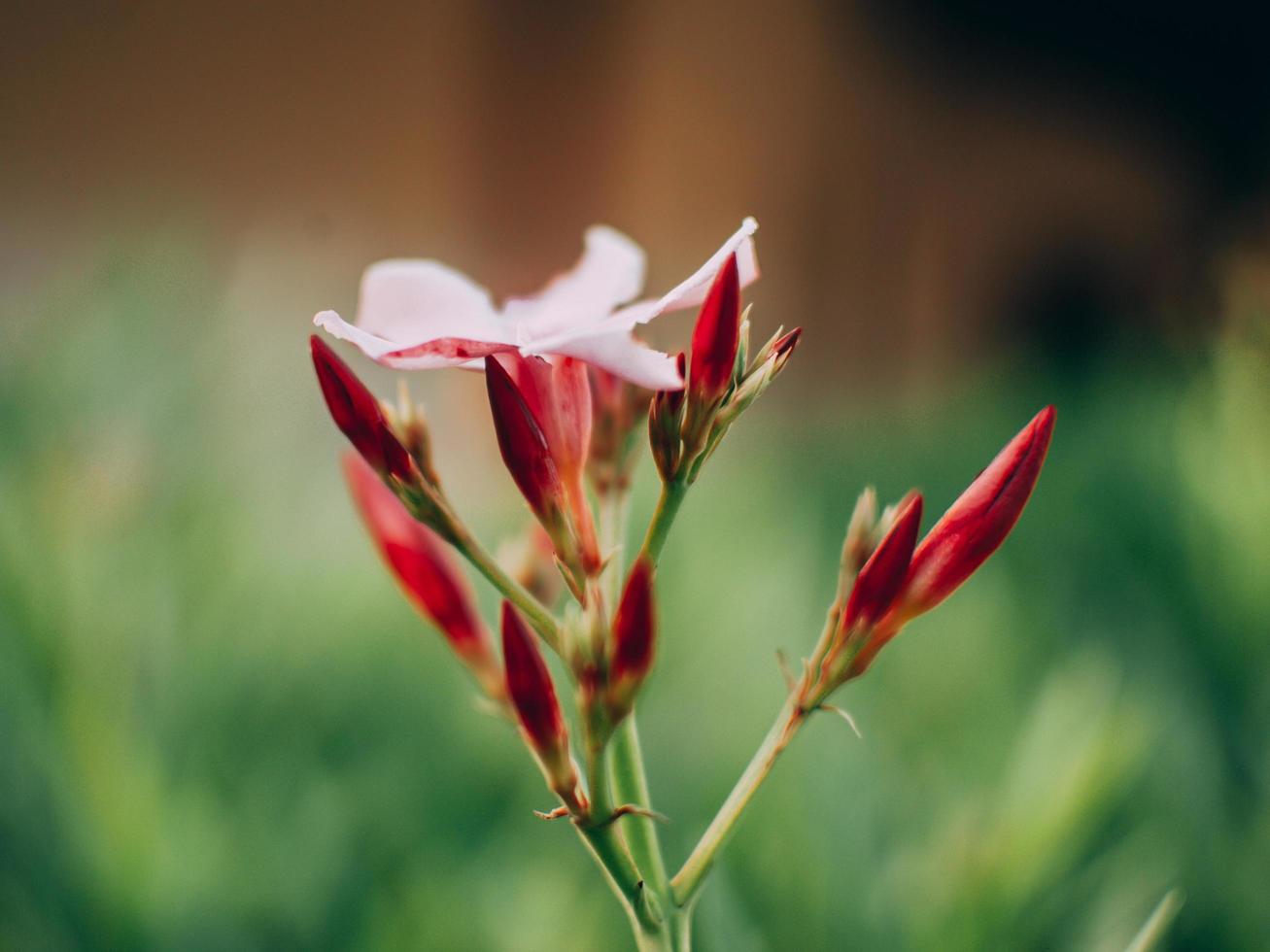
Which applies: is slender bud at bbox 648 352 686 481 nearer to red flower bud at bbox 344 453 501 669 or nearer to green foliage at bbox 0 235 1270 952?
red flower bud at bbox 344 453 501 669

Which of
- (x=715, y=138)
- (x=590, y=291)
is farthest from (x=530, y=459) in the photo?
(x=715, y=138)

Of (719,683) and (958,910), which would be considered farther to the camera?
(719,683)

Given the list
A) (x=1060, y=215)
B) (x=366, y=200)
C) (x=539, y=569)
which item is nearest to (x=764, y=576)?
(x=539, y=569)

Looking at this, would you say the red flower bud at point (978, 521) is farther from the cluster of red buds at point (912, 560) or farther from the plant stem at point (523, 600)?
the plant stem at point (523, 600)

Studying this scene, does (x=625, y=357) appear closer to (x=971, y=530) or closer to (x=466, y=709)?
(x=971, y=530)

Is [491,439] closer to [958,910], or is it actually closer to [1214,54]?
[958,910]

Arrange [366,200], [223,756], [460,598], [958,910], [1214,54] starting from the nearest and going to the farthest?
[460,598] → [958,910] → [223,756] → [1214,54] → [366,200]

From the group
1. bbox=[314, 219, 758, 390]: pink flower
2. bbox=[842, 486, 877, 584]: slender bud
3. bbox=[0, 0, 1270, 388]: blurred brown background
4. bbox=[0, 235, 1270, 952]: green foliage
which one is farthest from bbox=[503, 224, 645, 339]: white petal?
bbox=[0, 0, 1270, 388]: blurred brown background
